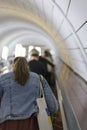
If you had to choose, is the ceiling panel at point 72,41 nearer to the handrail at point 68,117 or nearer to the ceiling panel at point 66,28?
the ceiling panel at point 66,28

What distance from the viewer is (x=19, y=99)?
3.17 metres

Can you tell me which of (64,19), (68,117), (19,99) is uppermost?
(64,19)

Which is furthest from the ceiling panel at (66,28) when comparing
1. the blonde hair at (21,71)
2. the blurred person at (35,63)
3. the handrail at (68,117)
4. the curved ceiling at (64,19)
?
the handrail at (68,117)

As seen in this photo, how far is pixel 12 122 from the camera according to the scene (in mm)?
3121

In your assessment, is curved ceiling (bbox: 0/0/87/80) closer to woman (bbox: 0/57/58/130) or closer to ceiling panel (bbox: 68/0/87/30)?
ceiling panel (bbox: 68/0/87/30)

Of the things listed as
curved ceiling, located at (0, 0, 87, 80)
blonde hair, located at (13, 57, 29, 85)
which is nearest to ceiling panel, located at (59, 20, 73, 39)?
curved ceiling, located at (0, 0, 87, 80)

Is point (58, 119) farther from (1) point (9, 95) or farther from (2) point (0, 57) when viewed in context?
(2) point (0, 57)

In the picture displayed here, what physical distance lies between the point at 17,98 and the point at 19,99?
2cm

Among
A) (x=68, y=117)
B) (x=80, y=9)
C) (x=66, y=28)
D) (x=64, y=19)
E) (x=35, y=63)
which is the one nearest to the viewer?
(x=80, y=9)

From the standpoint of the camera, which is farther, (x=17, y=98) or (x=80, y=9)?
(x=17, y=98)

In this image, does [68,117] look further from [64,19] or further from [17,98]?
[64,19]

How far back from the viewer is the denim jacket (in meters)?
3.12

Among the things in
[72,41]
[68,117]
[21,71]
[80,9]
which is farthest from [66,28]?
[80,9]

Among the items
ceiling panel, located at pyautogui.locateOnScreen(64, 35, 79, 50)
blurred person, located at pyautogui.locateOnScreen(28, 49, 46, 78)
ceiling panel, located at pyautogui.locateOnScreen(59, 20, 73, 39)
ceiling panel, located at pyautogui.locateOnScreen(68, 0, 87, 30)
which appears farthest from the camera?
blurred person, located at pyautogui.locateOnScreen(28, 49, 46, 78)
